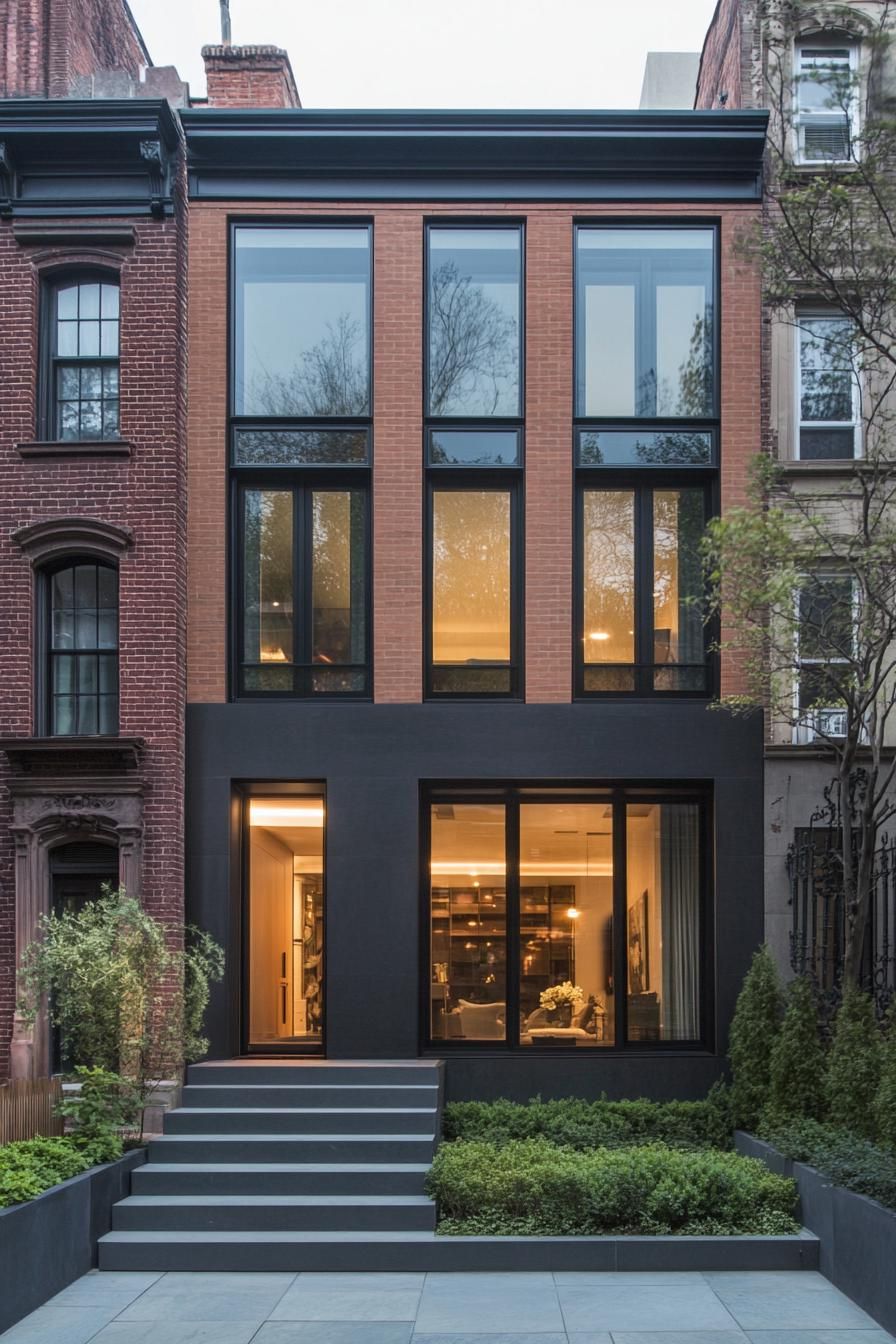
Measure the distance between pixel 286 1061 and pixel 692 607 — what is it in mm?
6722

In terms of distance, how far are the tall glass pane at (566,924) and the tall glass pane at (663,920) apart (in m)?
0.27

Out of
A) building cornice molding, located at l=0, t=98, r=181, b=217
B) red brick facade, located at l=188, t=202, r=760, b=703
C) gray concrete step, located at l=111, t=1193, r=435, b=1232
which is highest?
building cornice molding, located at l=0, t=98, r=181, b=217

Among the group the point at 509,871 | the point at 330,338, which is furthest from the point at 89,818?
the point at 330,338

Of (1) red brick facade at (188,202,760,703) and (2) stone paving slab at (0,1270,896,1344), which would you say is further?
(1) red brick facade at (188,202,760,703)

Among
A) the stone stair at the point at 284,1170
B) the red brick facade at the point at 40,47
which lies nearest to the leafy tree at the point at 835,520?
the stone stair at the point at 284,1170

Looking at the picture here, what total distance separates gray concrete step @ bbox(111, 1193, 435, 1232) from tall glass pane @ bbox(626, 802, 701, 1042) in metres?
4.13

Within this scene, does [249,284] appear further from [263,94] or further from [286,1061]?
[286,1061]

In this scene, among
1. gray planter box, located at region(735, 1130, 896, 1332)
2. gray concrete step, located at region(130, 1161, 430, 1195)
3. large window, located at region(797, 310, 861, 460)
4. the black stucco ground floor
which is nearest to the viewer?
gray planter box, located at region(735, 1130, 896, 1332)

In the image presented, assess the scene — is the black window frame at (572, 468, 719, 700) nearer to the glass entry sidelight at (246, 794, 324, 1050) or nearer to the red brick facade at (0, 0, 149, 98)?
the glass entry sidelight at (246, 794, 324, 1050)

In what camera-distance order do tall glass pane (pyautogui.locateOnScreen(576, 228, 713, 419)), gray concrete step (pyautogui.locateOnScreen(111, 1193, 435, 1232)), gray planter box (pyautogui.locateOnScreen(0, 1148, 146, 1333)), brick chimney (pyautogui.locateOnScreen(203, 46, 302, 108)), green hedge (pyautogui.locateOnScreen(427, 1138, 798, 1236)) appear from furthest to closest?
brick chimney (pyautogui.locateOnScreen(203, 46, 302, 108))
tall glass pane (pyautogui.locateOnScreen(576, 228, 713, 419))
gray concrete step (pyautogui.locateOnScreen(111, 1193, 435, 1232))
green hedge (pyautogui.locateOnScreen(427, 1138, 798, 1236))
gray planter box (pyautogui.locateOnScreen(0, 1148, 146, 1333))

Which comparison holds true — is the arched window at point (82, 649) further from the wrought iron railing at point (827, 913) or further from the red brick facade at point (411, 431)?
the wrought iron railing at point (827, 913)

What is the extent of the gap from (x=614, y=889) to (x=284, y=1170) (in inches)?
191

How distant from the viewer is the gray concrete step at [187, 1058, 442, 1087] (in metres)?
14.0

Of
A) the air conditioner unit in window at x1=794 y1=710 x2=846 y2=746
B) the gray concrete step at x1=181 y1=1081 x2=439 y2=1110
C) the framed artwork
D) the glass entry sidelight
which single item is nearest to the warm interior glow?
the glass entry sidelight
